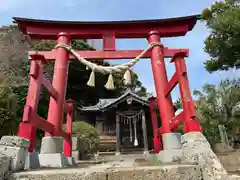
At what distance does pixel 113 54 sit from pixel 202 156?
342 centimetres

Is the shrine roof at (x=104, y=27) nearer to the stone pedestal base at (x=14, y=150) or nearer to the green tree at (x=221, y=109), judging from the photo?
the stone pedestal base at (x=14, y=150)

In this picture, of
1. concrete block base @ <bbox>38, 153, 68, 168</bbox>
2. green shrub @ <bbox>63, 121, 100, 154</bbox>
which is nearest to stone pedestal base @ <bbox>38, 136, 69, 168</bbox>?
concrete block base @ <bbox>38, 153, 68, 168</bbox>

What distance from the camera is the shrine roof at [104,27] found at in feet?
16.4

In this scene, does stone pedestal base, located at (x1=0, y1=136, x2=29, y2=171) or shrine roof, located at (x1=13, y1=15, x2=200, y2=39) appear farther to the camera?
shrine roof, located at (x1=13, y1=15, x2=200, y2=39)

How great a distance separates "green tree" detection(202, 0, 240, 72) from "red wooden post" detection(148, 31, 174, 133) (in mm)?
3621

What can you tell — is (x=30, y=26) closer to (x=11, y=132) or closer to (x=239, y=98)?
(x=11, y=132)

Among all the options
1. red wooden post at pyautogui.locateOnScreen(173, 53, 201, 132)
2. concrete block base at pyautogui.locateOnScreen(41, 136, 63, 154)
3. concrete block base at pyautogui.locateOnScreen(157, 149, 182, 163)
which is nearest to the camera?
red wooden post at pyautogui.locateOnScreen(173, 53, 201, 132)

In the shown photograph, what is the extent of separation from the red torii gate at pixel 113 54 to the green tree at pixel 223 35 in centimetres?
250

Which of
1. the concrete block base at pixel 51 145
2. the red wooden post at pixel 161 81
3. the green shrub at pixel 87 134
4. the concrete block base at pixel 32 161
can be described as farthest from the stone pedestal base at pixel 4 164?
the green shrub at pixel 87 134

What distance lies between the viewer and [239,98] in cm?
1171

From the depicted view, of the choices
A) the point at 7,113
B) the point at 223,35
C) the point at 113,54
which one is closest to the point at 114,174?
the point at 113,54

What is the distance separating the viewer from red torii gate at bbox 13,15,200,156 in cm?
346

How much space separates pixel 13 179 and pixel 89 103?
2010 centimetres

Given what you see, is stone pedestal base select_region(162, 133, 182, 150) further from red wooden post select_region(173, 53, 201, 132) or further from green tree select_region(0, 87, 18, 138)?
green tree select_region(0, 87, 18, 138)
